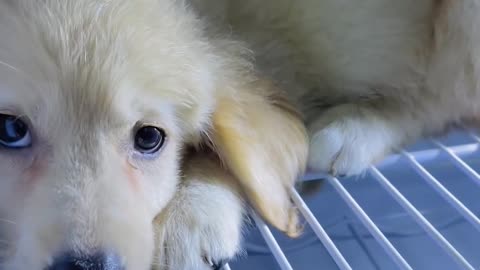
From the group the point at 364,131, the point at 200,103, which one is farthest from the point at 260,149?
the point at 364,131

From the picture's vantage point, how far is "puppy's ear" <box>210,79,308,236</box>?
3.24 ft

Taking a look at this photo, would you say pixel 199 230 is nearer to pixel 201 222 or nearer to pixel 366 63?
pixel 201 222

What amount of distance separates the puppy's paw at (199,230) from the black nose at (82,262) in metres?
0.15

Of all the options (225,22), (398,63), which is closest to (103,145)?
(225,22)

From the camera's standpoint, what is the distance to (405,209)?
109cm

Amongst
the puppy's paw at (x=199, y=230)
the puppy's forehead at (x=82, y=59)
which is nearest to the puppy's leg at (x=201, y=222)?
the puppy's paw at (x=199, y=230)

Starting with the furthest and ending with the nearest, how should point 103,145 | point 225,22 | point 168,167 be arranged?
point 225,22 < point 168,167 < point 103,145

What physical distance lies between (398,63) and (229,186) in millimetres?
369

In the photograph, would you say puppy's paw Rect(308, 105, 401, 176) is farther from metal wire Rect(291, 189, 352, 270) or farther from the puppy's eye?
the puppy's eye

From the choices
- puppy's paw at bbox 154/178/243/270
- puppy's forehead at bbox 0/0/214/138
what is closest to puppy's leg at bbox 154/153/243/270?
puppy's paw at bbox 154/178/243/270

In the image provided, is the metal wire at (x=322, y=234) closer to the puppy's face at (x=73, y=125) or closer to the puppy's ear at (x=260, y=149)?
the puppy's ear at (x=260, y=149)

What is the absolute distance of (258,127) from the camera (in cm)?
101

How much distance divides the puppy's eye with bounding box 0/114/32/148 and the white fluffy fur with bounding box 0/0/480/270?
0.01m

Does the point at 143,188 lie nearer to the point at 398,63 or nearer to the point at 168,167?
the point at 168,167
